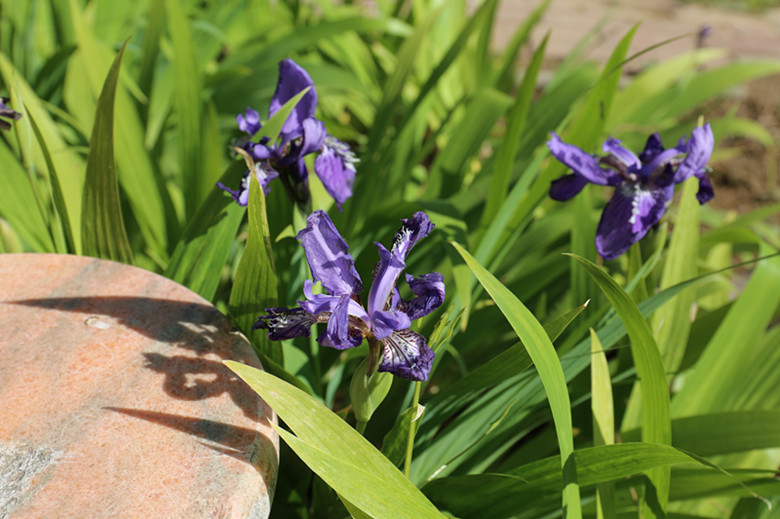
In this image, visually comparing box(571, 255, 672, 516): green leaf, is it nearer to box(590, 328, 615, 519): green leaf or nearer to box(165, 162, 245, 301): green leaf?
box(590, 328, 615, 519): green leaf

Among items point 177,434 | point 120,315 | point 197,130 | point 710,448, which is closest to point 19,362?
point 120,315

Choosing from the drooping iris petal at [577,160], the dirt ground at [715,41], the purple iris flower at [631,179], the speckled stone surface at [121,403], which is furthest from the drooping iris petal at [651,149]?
the dirt ground at [715,41]

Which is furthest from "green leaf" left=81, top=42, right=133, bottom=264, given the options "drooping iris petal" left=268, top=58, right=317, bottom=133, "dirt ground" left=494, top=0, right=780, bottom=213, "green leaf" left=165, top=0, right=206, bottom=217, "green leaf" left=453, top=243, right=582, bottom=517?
"dirt ground" left=494, top=0, right=780, bottom=213

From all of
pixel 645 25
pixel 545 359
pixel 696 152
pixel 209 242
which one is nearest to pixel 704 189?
pixel 696 152

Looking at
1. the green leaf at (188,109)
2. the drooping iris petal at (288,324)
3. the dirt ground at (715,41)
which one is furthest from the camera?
the dirt ground at (715,41)

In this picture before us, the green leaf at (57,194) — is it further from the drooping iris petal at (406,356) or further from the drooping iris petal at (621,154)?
the drooping iris petal at (621,154)

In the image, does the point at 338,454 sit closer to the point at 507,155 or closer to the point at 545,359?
the point at 545,359
